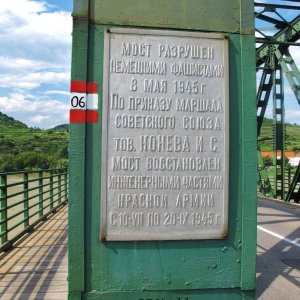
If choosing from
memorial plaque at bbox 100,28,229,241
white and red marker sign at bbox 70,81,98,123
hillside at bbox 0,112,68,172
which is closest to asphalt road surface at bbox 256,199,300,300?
memorial plaque at bbox 100,28,229,241

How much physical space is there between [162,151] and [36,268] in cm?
415

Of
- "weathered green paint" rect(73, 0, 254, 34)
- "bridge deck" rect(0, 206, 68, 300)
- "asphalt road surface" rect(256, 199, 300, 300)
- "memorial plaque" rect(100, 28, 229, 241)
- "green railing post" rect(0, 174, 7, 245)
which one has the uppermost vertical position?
"weathered green paint" rect(73, 0, 254, 34)

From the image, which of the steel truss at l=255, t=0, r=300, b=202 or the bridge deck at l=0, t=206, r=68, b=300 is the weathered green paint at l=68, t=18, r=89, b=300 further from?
the steel truss at l=255, t=0, r=300, b=202

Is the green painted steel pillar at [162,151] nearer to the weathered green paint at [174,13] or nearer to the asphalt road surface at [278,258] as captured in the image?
the weathered green paint at [174,13]

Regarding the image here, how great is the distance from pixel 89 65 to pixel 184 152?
1.02m

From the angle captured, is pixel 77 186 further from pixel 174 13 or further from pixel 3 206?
pixel 3 206

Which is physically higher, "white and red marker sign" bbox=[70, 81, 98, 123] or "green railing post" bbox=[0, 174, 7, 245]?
"white and red marker sign" bbox=[70, 81, 98, 123]

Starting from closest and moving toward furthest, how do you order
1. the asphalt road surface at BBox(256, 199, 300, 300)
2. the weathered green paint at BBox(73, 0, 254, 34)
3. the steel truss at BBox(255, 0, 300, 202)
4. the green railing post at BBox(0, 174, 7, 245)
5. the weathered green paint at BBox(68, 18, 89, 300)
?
the weathered green paint at BBox(68, 18, 89, 300) → the weathered green paint at BBox(73, 0, 254, 34) → the asphalt road surface at BBox(256, 199, 300, 300) → the green railing post at BBox(0, 174, 7, 245) → the steel truss at BBox(255, 0, 300, 202)

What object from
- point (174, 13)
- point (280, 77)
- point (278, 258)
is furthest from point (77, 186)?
point (280, 77)

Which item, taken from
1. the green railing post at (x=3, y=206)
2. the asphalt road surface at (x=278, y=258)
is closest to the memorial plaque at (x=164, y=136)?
the asphalt road surface at (x=278, y=258)

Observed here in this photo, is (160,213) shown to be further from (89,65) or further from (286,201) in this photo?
(286,201)

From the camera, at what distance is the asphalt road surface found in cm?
601

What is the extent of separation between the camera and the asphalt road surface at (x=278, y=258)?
601 centimetres

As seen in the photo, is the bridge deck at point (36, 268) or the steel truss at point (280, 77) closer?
the bridge deck at point (36, 268)
